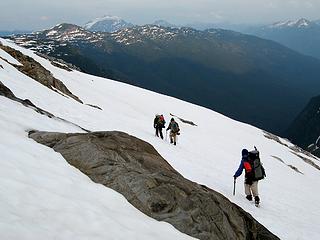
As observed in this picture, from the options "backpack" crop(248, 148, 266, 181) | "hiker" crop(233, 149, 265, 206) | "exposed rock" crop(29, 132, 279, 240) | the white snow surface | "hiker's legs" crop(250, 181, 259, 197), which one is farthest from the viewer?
"hiker's legs" crop(250, 181, 259, 197)

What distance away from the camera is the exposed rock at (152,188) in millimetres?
11031

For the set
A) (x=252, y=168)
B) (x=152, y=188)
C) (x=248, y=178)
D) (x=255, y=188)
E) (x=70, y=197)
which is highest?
(x=70, y=197)

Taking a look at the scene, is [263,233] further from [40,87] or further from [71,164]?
[40,87]

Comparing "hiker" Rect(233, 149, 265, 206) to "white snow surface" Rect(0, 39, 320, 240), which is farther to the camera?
"hiker" Rect(233, 149, 265, 206)

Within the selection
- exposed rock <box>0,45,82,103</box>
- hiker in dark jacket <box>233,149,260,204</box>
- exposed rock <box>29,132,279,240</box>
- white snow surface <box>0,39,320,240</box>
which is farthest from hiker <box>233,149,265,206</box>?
exposed rock <box>0,45,82,103</box>

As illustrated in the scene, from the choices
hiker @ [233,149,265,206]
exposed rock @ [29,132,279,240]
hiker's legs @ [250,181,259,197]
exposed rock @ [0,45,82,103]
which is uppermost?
exposed rock @ [29,132,279,240]

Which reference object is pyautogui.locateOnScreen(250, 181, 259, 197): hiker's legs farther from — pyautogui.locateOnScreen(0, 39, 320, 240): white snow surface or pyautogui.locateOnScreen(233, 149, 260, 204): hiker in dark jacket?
pyautogui.locateOnScreen(0, 39, 320, 240): white snow surface

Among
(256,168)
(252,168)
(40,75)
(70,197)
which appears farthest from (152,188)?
(40,75)

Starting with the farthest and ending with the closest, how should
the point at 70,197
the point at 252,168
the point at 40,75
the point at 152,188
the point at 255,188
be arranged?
the point at 40,75
the point at 255,188
the point at 252,168
the point at 152,188
the point at 70,197

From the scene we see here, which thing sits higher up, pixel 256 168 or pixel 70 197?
pixel 70 197

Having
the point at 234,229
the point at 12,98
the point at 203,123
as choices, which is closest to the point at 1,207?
the point at 234,229

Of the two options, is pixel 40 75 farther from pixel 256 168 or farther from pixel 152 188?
pixel 152 188

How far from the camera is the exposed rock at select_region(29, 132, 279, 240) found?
11031 mm

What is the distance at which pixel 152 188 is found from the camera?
1155 centimetres
